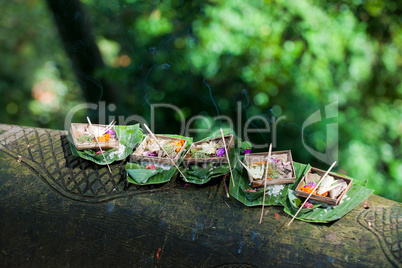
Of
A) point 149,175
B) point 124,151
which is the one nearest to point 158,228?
point 149,175

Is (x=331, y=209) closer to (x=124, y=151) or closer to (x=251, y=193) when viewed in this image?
(x=251, y=193)

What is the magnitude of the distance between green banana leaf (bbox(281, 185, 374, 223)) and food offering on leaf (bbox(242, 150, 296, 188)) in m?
0.14

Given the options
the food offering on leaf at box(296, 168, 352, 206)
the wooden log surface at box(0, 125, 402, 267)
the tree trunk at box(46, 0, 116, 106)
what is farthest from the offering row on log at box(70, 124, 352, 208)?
the tree trunk at box(46, 0, 116, 106)

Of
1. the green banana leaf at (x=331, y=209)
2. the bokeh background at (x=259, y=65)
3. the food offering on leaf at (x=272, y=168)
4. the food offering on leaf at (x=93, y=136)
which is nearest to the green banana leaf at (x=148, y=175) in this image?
the food offering on leaf at (x=93, y=136)

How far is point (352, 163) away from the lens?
3.48 m

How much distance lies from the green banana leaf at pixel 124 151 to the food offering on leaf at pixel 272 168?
3.20 feet

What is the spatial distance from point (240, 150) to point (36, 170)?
1.64 meters

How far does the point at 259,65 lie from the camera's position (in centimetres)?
358

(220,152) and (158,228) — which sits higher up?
(220,152)

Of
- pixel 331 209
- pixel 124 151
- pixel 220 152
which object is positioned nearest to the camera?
pixel 331 209

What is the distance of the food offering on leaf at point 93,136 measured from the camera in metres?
2.65

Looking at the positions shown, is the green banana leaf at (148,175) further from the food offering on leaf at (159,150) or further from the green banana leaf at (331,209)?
the green banana leaf at (331,209)

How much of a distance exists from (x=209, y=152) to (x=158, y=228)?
2.38 feet

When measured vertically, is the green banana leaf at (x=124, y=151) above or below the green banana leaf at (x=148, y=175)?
above
